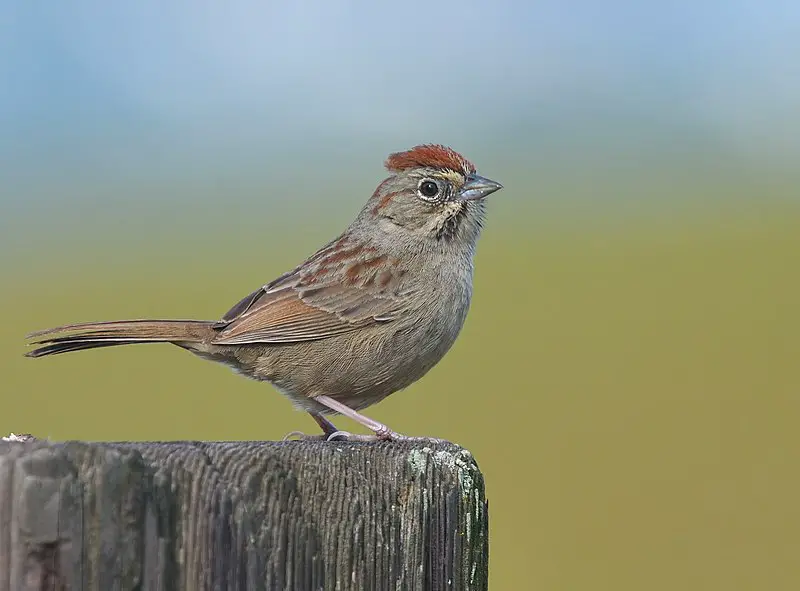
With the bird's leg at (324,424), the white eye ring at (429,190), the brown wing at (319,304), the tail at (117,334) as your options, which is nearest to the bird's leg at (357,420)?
the bird's leg at (324,424)

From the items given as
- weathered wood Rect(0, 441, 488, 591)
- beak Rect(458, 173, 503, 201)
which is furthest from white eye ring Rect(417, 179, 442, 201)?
weathered wood Rect(0, 441, 488, 591)

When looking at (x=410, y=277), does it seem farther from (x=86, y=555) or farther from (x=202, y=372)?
(x=202, y=372)

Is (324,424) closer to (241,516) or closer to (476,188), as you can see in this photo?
(476,188)

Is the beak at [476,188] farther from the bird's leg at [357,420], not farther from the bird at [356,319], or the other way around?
the bird's leg at [357,420]

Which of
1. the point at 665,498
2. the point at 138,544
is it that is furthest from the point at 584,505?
the point at 138,544

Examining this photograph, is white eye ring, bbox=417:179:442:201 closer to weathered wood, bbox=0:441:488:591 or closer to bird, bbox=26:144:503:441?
bird, bbox=26:144:503:441

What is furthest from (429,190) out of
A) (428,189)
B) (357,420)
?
(357,420)

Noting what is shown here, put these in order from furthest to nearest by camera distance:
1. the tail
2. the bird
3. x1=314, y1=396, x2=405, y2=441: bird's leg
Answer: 1. the bird
2. the tail
3. x1=314, y1=396, x2=405, y2=441: bird's leg

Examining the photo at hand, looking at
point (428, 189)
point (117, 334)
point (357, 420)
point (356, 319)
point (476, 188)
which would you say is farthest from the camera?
point (428, 189)

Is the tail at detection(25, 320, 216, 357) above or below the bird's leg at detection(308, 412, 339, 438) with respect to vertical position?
above
